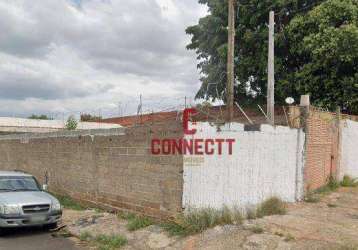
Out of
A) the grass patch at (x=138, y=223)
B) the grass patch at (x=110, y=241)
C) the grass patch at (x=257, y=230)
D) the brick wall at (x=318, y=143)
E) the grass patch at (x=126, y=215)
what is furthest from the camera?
the brick wall at (x=318, y=143)

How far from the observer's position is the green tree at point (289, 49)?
17.0 meters

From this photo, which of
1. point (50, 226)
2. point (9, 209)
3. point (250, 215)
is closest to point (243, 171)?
point (250, 215)

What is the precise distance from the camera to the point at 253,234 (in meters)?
7.90

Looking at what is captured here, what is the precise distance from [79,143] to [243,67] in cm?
1004

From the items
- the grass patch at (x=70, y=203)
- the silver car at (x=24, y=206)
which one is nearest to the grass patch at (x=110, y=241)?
the silver car at (x=24, y=206)

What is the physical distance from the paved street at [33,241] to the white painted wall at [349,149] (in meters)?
10.6

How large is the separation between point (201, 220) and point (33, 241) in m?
3.62

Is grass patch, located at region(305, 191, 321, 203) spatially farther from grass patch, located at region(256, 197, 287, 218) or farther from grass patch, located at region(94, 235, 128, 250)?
grass patch, located at region(94, 235, 128, 250)

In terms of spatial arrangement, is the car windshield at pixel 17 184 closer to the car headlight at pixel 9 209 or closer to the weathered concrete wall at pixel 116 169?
the car headlight at pixel 9 209

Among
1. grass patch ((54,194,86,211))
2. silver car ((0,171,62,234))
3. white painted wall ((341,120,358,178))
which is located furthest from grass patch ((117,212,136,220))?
white painted wall ((341,120,358,178))

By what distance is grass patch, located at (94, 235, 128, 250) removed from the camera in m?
8.33

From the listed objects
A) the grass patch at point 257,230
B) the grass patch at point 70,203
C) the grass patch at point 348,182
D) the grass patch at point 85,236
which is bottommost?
the grass patch at point 85,236

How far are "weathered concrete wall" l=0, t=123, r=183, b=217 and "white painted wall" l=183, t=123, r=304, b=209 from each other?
1.39ft

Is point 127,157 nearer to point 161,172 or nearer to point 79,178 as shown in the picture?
point 161,172
